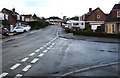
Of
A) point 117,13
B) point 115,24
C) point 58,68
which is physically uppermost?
point 117,13

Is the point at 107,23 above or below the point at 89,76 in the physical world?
above

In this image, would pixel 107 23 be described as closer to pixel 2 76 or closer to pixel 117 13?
pixel 117 13

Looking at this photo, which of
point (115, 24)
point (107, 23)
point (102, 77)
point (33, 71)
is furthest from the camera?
point (107, 23)

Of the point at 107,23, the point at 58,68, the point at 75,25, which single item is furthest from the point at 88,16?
the point at 58,68

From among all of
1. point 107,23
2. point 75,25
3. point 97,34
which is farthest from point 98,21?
point 97,34

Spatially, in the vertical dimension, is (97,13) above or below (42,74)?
above

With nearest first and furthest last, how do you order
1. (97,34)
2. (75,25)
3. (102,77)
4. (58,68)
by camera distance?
1. (102,77)
2. (58,68)
3. (97,34)
4. (75,25)

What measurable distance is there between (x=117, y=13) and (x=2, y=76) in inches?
1284

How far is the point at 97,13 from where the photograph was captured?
65125 mm

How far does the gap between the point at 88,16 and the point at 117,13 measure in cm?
3015

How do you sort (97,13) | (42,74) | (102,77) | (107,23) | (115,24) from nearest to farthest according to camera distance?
(102,77), (42,74), (115,24), (107,23), (97,13)

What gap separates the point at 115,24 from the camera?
3419 centimetres

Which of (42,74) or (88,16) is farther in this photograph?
(88,16)

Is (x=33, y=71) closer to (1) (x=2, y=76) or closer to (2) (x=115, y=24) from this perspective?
(1) (x=2, y=76)
